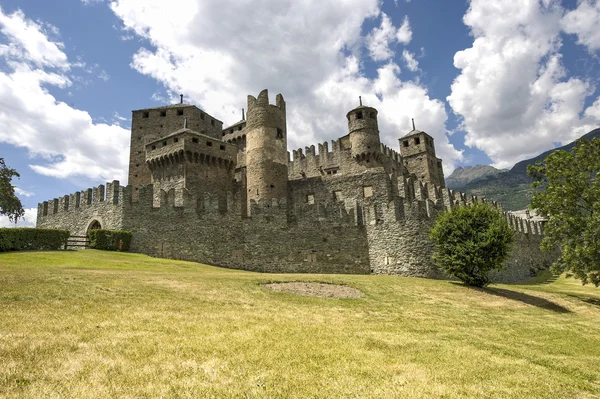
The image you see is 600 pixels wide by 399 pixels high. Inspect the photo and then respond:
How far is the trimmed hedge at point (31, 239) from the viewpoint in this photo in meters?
24.8

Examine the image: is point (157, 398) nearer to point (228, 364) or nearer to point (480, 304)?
point (228, 364)

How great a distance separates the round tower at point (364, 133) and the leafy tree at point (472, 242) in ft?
69.1

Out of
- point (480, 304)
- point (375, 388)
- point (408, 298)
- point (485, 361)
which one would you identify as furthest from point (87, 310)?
point (480, 304)

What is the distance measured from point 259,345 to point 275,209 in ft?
72.8

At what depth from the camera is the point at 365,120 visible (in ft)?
142

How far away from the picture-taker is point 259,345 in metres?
7.88

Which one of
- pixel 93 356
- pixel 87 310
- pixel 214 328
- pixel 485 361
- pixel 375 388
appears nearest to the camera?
pixel 375 388

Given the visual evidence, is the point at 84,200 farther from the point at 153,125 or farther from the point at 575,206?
the point at 575,206

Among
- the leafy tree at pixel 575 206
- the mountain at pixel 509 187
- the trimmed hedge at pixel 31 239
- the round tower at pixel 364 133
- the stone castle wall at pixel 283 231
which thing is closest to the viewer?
the leafy tree at pixel 575 206

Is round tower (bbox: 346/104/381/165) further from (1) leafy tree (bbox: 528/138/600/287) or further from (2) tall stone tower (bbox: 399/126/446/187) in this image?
(1) leafy tree (bbox: 528/138/600/287)

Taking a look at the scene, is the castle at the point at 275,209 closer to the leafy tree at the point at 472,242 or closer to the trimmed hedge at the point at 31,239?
the leafy tree at the point at 472,242

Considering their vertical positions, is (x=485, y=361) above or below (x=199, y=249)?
below

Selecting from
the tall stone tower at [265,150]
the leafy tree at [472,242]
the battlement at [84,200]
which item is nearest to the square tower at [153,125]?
the battlement at [84,200]

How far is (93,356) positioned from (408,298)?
1332cm
